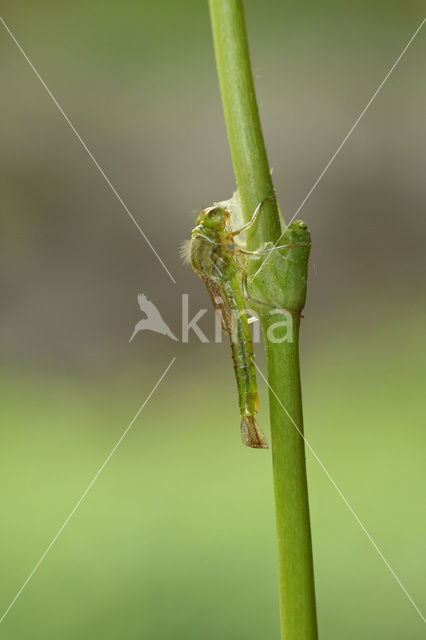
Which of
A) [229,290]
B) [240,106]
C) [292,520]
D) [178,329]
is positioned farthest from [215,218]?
[178,329]

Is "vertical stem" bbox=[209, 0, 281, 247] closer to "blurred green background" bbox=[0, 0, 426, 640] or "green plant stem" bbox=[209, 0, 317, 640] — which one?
"green plant stem" bbox=[209, 0, 317, 640]

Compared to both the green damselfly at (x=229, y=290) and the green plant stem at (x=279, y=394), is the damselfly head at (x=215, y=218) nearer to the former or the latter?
the green damselfly at (x=229, y=290)

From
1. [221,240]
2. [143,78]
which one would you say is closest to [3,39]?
[143,78]

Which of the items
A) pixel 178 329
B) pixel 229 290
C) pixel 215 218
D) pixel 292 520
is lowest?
pixel 292 520

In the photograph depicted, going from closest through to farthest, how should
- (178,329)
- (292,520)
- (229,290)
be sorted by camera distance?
(292,520)
(229,290)
(178,329)

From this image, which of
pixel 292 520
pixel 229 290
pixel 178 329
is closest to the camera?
pixel 292 520

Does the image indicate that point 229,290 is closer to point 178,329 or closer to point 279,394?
point 279,394

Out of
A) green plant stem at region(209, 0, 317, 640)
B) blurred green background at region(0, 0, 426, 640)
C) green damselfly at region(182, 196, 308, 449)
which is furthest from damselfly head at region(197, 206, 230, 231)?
green plant stem at region(209, 0, 317, 640)
